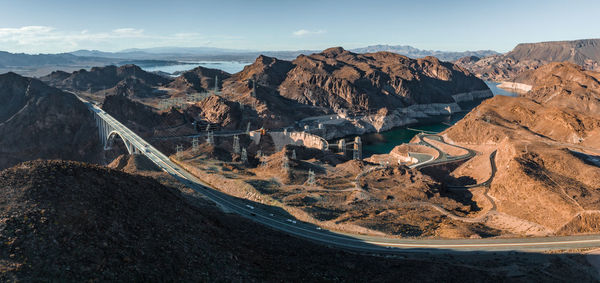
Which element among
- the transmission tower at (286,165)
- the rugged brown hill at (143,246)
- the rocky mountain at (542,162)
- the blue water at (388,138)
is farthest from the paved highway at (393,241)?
the blue water at (388,138)

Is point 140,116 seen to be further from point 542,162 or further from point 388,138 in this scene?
point 542,162

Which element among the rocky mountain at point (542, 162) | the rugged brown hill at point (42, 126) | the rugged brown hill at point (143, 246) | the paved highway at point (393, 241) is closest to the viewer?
the rugged brown hill at point (143, 246)

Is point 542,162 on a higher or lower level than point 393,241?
higher

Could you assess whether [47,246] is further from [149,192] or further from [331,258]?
[331,258]

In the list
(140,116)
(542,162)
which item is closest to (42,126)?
(140,116)

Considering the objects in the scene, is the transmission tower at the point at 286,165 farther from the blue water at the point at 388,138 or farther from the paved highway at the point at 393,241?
the blue water at the point at 388,138

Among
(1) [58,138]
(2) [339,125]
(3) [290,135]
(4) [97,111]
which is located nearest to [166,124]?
(4) [97,111]

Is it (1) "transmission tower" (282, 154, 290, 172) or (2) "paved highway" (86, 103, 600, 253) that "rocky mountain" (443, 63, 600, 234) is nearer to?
(2) "paved highway" (86, 103, 600, 253)
